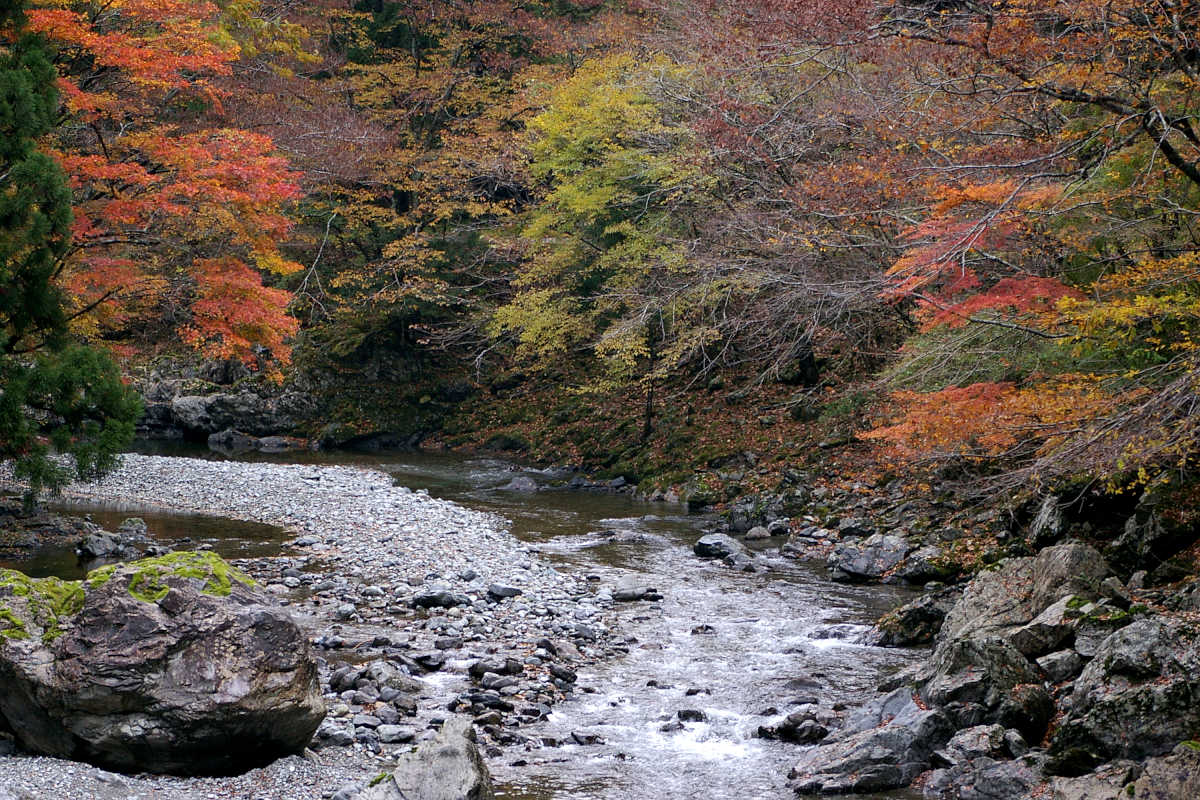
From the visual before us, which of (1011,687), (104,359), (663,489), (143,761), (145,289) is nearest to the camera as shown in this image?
(143,761)

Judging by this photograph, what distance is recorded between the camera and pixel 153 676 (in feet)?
19.5

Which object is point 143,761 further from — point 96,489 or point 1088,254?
point 96,489

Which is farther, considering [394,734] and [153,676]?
[394,734]

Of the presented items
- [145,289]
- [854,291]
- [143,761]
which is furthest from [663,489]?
[143,761]

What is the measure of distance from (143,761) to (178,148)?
40.9 feet

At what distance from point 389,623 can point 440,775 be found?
4.52 meters

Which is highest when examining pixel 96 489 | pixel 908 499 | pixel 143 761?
pixel 143 761

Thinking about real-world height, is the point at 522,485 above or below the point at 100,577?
below

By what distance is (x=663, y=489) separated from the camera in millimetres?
20406

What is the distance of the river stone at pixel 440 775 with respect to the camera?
558 centimetres

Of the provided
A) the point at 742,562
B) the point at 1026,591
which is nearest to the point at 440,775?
the point at 1026,591

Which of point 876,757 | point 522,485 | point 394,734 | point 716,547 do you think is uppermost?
point 876,757

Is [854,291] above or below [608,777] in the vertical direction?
above

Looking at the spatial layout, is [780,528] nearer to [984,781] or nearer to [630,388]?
[984,781]
